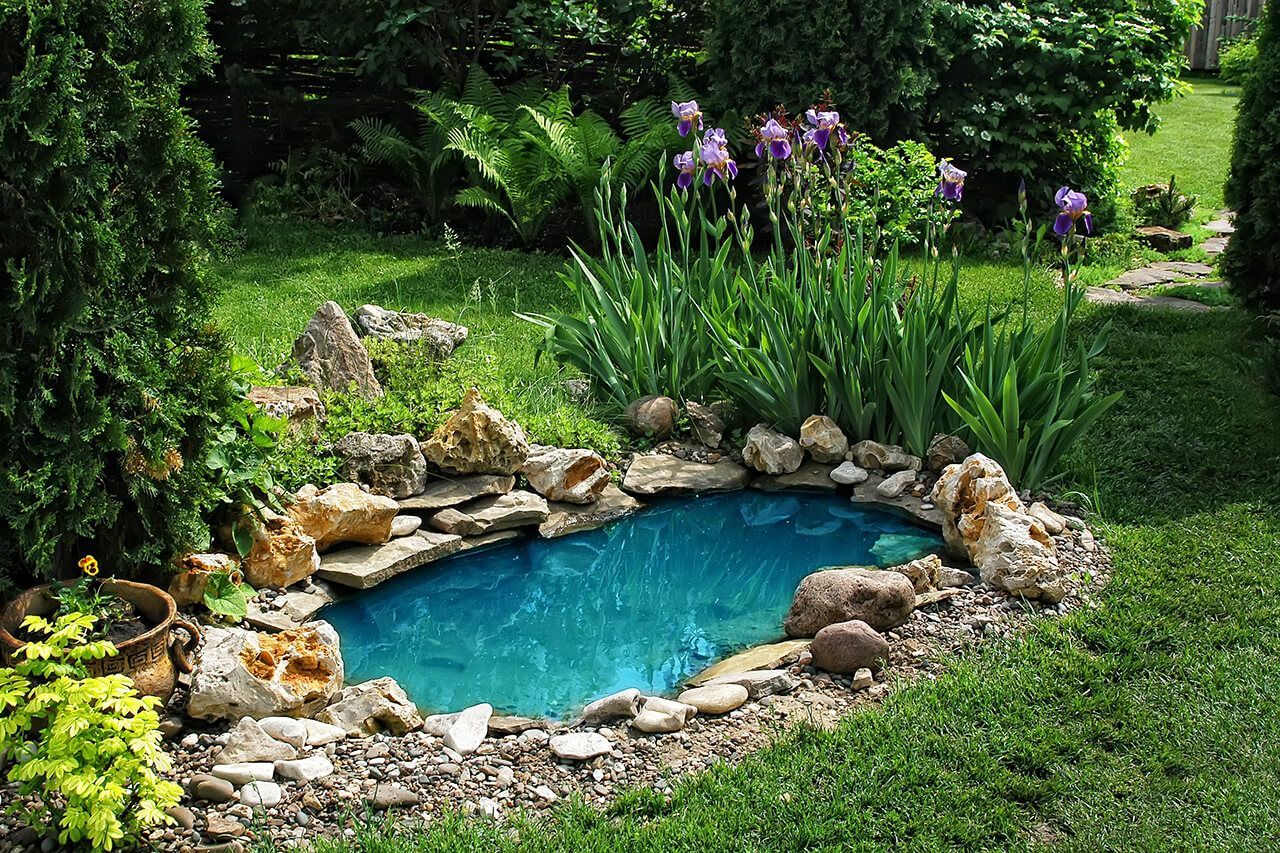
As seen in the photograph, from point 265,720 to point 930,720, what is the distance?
192 cm

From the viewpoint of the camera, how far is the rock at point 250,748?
132 inches

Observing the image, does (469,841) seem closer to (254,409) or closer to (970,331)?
(254,409)

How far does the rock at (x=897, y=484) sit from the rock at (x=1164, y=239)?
193 inches

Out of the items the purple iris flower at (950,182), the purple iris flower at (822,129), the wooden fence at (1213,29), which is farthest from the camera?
the wooden fence at (1213,29)

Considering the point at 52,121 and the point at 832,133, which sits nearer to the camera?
the point at 52,121

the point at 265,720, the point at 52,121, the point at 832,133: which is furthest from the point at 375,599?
the point at 832,133

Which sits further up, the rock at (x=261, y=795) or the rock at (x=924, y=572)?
the rock at (x=261, y=795)

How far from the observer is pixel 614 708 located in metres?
3.69

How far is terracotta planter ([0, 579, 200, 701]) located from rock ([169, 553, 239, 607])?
0.22 m

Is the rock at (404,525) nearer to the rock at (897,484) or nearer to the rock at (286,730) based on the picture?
the rock at (286,730)

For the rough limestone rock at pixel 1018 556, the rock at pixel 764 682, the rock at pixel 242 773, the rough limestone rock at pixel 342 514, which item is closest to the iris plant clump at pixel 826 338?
the rough limestone rock at pixel 1018 556

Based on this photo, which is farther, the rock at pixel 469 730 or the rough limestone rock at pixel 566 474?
the rough limestone rock at pixel 566 474

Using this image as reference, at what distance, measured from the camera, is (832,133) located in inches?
221

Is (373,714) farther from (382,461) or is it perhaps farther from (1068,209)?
(1068,209)
